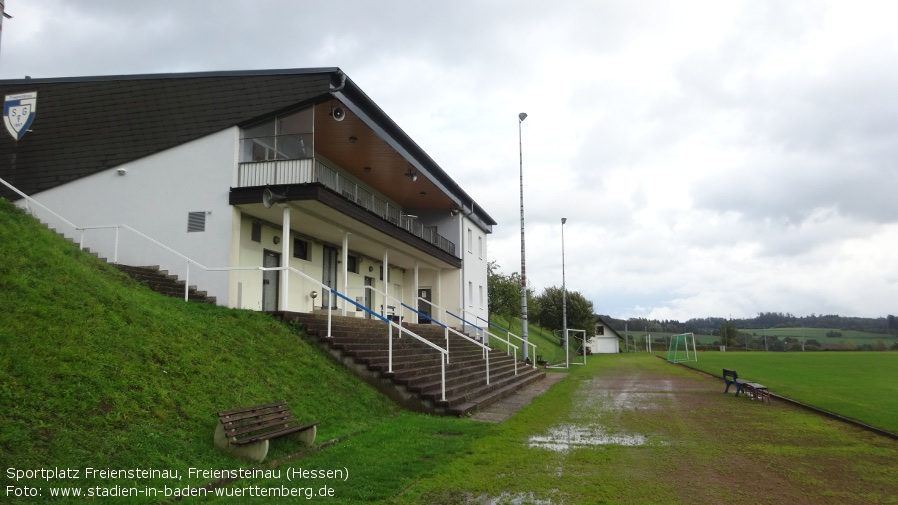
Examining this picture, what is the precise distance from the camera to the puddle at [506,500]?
5.82 m

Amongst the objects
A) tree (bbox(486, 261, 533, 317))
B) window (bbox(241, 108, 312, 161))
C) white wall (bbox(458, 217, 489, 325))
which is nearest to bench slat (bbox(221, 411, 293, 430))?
window (bbox(241, 108, 312, 161))

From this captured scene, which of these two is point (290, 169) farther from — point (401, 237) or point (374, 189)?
point (374, 189)

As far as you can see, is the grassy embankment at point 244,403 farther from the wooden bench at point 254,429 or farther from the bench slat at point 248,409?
the bench slat at point 248,409

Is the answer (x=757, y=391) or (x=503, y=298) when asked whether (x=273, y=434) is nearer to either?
(x=757, y=391)

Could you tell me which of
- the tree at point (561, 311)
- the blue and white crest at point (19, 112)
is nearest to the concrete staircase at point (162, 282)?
the blue and white crest at point (19, 112)

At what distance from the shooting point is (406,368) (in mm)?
13008

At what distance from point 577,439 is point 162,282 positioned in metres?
10.1

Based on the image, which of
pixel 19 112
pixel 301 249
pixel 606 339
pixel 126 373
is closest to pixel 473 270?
pixel 301 249

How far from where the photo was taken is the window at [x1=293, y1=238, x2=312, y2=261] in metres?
18.9

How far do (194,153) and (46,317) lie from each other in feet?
29.6

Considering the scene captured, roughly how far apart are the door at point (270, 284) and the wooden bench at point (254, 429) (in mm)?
9296

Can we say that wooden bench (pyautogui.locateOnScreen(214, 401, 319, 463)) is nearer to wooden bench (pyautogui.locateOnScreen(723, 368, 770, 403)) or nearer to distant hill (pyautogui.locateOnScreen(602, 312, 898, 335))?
wooden bench (pyautogui.locateOnScreen(723, 368, 770, 403))

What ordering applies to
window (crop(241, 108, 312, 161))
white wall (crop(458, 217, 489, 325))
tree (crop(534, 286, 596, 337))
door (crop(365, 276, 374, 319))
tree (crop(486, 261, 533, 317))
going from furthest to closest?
1. tree (crop(534, 286, 596, 337))
2. tree (crop(486, 261, 533, 317))
3. white wall (crop(458, 217, 489, 325))
4. door (crop(365, 276, 374, 319))
5. window (crop(241, 108, 312, 161))

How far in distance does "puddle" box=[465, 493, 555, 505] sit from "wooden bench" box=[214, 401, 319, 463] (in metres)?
2.52
